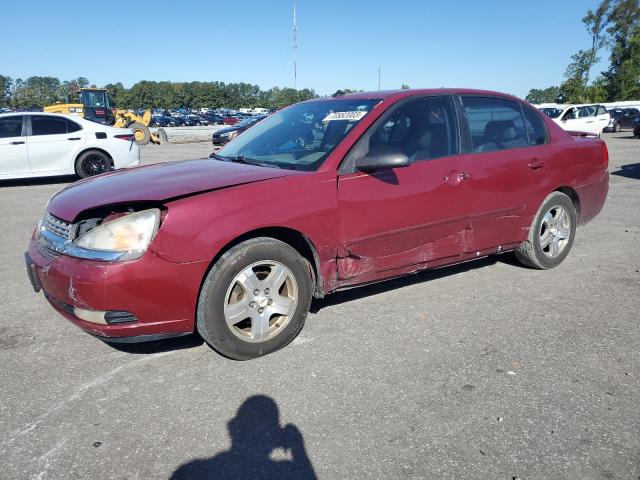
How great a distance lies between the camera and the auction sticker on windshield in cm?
375

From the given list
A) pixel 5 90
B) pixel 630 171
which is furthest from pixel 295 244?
pixel 5 90

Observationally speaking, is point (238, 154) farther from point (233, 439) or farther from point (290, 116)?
point (233, 439)

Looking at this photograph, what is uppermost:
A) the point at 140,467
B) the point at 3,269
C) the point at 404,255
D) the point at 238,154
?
the point at 238,154

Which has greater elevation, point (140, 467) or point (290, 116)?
point (290, 116)

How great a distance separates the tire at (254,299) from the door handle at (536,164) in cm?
238

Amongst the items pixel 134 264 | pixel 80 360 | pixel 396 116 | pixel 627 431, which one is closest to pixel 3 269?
pixel 80 360

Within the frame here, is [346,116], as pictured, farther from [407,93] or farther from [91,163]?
[91,163]

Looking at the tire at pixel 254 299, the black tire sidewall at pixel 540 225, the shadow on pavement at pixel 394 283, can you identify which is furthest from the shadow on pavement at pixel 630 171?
the tire at pixel 254 299

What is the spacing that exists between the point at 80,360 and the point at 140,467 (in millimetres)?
1217

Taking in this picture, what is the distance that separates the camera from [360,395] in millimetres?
2793

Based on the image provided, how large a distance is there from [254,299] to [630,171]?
1232cm

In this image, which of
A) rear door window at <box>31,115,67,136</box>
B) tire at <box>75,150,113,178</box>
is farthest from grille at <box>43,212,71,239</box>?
rear door window at <box>31,115,67,136</box>

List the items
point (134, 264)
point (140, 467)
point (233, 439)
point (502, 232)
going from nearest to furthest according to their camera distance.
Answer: point (140, 467) < point (233, 439) < point (134, 264) < point (502, 232)

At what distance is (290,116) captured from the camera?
14.6 feet
